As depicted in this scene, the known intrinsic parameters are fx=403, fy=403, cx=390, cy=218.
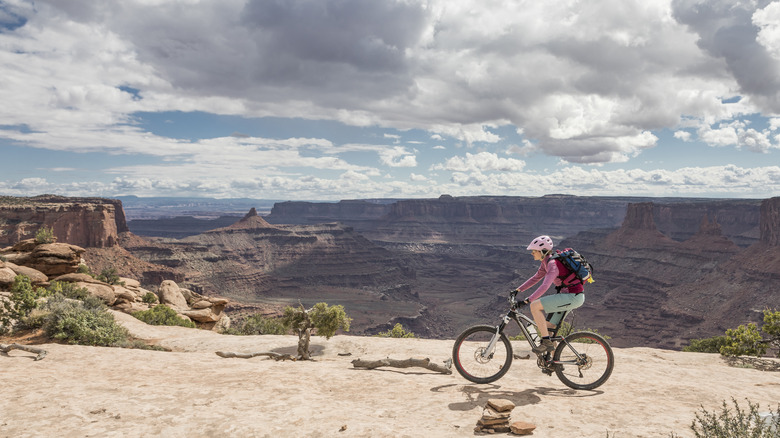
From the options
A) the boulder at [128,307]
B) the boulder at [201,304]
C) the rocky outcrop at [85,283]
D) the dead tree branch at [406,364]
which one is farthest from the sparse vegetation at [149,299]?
the dead tree branch at [406,364]

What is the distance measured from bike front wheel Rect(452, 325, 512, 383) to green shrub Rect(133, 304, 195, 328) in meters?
25.9

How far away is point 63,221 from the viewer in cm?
9075

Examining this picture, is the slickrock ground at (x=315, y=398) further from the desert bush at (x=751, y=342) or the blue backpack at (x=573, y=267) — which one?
the desert bush at (x=751, y=342)

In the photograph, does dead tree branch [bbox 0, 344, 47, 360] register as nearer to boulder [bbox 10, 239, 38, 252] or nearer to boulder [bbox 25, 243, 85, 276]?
boulder [bbox 25, 243, 85, 276]

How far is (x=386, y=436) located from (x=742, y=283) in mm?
112346

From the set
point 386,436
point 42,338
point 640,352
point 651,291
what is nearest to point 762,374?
point 640,352

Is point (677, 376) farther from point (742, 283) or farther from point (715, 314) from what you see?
point (742, 283)

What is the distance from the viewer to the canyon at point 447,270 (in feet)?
281

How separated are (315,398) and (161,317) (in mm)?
25580

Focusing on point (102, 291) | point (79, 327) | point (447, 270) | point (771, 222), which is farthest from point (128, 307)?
point (447, 270)

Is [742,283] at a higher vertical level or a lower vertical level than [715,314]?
higher

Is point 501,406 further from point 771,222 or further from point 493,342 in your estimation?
point 771,222

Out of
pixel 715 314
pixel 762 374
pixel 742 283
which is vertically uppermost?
pixel 762 374

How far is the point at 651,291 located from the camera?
108 m
